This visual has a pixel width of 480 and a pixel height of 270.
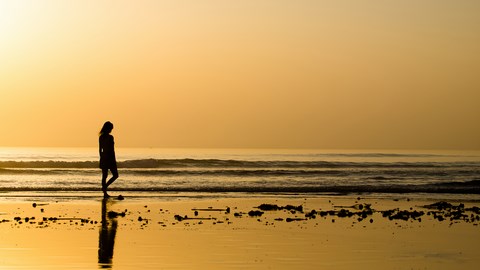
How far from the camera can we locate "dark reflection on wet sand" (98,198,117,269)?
1378 cm

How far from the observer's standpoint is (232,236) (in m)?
17.3

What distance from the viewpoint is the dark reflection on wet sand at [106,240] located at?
13.8 metres

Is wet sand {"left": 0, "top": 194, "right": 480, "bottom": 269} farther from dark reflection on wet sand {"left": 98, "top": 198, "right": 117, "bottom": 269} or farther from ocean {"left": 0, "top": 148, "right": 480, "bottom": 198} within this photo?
ocean {"left": 0, "top": 148, "right": 480, "bottom": 198}

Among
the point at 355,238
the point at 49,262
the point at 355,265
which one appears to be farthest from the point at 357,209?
the point at 49,262

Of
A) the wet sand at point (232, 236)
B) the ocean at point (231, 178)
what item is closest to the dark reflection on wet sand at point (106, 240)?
the wet sand at point (232, 236)

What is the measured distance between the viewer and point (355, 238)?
56.4 feet

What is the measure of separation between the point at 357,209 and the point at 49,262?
1294cm

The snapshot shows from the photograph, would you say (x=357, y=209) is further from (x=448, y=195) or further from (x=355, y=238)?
(x=448, y=195)

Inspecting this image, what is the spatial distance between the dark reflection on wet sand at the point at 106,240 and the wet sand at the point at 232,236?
0.02m

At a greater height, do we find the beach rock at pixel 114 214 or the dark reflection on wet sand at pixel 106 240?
the beach rock at pixel 114 214

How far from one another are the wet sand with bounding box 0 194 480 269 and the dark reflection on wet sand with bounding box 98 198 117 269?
2 cm

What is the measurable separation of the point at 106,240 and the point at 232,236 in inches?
100

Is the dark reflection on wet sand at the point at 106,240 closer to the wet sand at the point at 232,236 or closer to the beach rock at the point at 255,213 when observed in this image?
the wet sand at the point at 232,236

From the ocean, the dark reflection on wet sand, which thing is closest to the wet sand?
the dark reflection on wet sand
